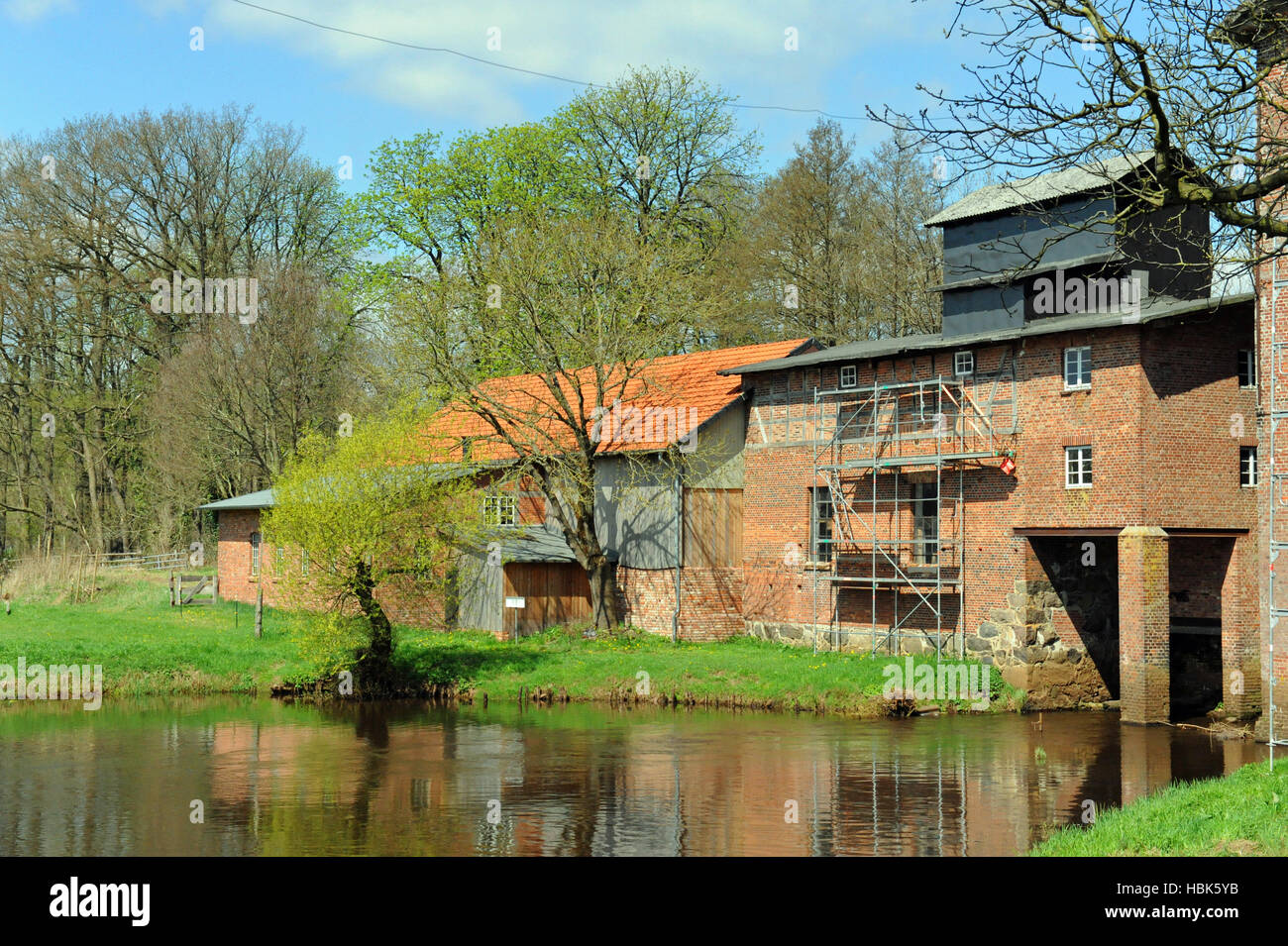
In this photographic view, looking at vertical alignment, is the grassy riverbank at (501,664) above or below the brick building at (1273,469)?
below

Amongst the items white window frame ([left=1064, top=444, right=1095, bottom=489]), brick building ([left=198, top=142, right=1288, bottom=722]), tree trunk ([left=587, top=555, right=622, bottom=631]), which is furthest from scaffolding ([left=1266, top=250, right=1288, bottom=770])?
tree trunk ([left=587, top=555, right=622, bottom=631])

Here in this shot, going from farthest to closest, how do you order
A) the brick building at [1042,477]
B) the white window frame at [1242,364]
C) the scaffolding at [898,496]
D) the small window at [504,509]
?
the small window at [504,509]
the scaffolding at [898,496]
the white window frame at [1242,364]
the brick building at [1042,477]

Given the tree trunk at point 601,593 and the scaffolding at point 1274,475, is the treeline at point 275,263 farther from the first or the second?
the scaffolding at point 1274,475

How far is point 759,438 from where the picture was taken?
31.3 meters

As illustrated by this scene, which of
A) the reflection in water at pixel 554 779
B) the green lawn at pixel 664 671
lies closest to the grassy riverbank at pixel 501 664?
the green lawn at pixel 664 671

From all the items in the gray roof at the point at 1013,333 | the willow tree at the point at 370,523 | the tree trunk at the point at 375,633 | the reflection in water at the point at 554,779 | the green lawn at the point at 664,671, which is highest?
the gray roof at the point at 1013,333

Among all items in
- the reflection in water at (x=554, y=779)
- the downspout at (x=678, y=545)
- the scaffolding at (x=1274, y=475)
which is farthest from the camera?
the downspout at (x=678, y=545)

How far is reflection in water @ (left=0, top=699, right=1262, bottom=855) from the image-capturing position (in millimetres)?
14273

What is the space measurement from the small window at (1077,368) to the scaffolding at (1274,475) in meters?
4.42

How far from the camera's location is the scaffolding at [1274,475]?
20.1 m

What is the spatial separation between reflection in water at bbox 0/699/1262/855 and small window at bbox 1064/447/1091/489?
4.43 m

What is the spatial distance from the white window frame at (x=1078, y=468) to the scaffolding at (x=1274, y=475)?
14.0 feet

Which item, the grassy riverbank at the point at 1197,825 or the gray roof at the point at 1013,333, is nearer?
the grassy riverbank at the point at 1197,825

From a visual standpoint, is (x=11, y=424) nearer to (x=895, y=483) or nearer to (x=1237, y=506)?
(x=895, y=483)
